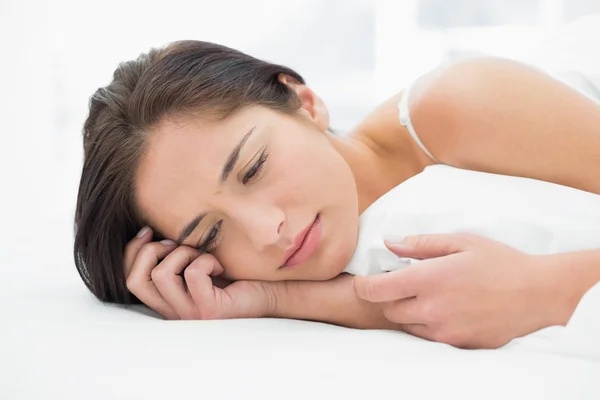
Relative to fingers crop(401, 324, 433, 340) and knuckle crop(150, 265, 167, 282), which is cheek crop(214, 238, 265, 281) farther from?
fingers crop(401, 324, 433, 340)

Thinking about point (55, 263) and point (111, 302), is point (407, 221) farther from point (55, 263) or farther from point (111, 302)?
point (55, 263)

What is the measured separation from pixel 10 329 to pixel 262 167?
497mm

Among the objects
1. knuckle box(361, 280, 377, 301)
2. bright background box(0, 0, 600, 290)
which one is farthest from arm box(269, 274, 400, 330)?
bright background box(0, 0, 600, 290)

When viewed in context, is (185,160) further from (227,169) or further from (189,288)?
(189,288)

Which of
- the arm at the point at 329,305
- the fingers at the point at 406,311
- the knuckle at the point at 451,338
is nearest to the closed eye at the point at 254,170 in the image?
the arm at the point at 329,305

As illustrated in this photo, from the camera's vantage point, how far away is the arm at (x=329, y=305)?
1.24 meters

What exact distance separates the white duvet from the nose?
14 centimetres

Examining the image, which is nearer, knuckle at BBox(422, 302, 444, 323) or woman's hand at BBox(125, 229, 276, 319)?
knuckle at BBox(422, 302, 444, 323)

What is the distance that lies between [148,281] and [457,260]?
0.61 m

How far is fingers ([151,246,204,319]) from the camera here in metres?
1.31

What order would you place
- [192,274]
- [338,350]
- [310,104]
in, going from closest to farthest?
[338,350]
[192,274]
[310,104]

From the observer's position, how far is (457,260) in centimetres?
106

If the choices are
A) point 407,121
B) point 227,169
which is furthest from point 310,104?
point 227,169

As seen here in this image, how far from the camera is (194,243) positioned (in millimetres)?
1330
